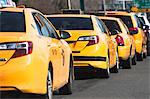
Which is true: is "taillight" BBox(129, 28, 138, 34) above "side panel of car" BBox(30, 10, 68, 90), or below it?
below

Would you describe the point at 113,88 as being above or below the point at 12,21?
below

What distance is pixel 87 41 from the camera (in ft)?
44.0

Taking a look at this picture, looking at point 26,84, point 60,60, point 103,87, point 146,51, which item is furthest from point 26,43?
point 146,51

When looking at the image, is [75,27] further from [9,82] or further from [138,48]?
[138,48]

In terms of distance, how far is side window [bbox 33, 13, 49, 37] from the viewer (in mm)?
9102

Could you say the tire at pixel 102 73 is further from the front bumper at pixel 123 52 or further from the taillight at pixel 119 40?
the taillight at pixel 119 40

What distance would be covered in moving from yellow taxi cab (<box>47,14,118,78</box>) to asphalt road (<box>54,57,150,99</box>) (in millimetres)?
419

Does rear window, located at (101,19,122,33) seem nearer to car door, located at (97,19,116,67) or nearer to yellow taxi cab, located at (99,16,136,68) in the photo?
yellow taxi cab, located at (99,16,136,68)

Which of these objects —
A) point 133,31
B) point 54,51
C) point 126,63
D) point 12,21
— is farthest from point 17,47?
point 133,31

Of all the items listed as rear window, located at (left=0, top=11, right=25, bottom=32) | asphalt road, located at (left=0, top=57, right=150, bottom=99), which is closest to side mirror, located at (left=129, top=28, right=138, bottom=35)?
asphalt road, located at (left=0, top=57, right=150, bottom=99)

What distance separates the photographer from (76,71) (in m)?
14.0

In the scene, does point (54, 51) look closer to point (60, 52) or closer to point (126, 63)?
point (60, 52)

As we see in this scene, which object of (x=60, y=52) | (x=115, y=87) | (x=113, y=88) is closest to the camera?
(x=60, y=52)

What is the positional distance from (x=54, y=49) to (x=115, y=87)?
340 centimetres
